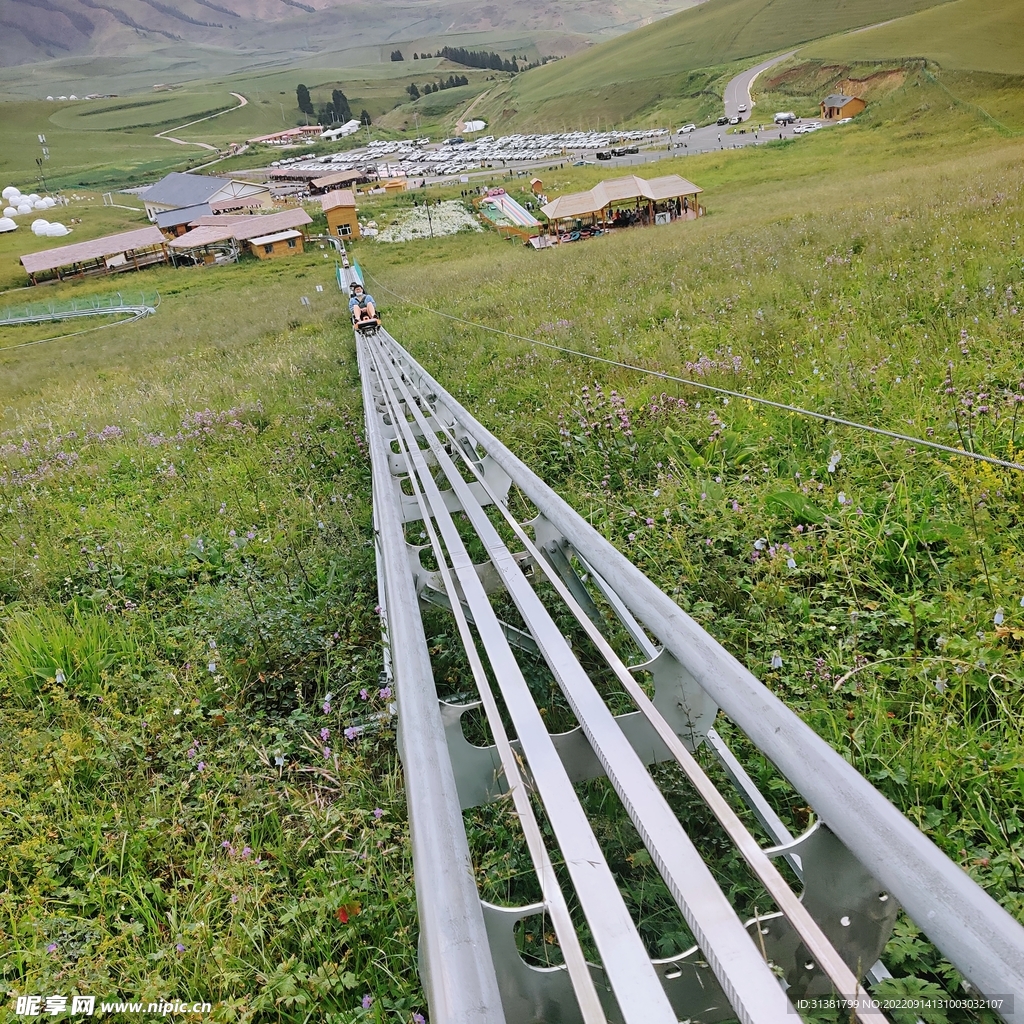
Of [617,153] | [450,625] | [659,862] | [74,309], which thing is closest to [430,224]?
[74,309]

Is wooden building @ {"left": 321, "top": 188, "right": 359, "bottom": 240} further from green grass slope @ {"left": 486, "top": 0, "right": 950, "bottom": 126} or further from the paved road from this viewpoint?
green grass slope @ {"left": 486, "top": 0, "right": 950, "bottom": 126}

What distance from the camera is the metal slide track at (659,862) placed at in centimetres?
128

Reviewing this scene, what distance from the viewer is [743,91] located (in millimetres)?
121000

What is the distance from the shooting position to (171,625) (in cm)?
471

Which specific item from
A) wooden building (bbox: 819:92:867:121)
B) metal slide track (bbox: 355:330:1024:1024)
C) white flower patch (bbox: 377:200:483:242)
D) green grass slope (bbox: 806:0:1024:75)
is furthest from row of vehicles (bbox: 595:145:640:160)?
metal slide track (bbox: 355:330:1024:1024)

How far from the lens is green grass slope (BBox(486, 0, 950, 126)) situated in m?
149

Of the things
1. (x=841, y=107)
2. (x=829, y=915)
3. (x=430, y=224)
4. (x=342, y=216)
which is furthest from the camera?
(x=841, y=107)

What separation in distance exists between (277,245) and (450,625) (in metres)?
72.6

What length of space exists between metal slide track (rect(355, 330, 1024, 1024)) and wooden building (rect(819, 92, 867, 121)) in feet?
342

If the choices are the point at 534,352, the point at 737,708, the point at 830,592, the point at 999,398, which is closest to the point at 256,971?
the point at 737,708

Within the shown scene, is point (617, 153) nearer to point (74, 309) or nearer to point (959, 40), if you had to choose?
point (959, 40)

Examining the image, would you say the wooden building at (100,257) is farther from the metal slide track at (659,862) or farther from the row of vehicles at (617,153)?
the metal slide track at (659,862)

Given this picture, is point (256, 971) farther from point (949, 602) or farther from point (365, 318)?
point (365, 318)

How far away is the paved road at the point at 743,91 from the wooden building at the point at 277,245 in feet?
262
